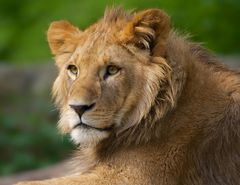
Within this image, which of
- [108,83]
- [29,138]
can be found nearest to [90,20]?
[29,138]

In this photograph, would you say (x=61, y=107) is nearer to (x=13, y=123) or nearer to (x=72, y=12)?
(x=13, y=123)

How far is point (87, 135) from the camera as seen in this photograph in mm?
6316

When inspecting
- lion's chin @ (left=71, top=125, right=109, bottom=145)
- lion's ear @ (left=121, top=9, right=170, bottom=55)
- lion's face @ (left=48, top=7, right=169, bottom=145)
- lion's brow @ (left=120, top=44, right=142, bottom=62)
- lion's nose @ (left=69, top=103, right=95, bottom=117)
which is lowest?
lion's chin @ (left=71, top=125, right=109, bottom=145)

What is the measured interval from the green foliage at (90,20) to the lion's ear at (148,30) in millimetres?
7246

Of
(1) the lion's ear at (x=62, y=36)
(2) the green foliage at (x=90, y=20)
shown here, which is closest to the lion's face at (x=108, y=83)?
(1) the lion's ear at (x=62, y=36)

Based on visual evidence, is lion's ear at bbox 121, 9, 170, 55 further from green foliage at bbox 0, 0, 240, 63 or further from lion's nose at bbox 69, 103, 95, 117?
green foliage at bbox 0, 0, 240, 63

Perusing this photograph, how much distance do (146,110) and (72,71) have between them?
0.58 m

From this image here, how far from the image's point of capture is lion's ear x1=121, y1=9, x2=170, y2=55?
21.0ft

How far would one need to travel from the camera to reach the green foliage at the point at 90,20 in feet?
49.4

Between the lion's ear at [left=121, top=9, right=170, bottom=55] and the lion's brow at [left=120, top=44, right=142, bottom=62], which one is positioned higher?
the lion's ear at [left=121, top=9, right=170, bottom=55]

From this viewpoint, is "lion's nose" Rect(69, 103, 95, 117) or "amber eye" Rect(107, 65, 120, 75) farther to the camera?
"amber eye" Rect(107, 65, 120, 75)

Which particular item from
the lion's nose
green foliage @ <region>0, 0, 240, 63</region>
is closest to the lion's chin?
the lion's nose

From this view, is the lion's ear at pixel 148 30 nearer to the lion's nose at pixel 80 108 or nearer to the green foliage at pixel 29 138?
the lion's nose at pixel 80 108

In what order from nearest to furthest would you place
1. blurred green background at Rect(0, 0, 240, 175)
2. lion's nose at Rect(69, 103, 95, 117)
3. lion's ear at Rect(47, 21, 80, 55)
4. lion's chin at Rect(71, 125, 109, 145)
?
lion's nose at Rect(69, 103, 95, 117) → lion's chin at Rect(71, 125, 109, 145) → lion's ear at Rect(47, 21, 80, 55) → blurred green background at Rect(0, 0, 240, 175)
